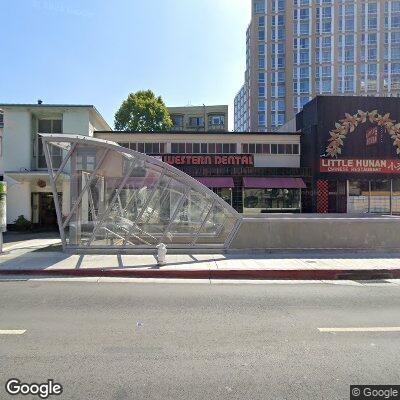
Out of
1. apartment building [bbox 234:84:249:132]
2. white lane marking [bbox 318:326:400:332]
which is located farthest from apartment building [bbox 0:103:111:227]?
apartment building [bbox 234:84:249:132]

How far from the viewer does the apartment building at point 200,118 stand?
249 ft

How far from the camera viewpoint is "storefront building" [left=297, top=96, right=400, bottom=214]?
25391 millimetres

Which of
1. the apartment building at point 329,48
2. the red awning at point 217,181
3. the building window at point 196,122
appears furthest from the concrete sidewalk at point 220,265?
the apartment building at point 329,48

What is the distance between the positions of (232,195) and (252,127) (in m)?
67.9

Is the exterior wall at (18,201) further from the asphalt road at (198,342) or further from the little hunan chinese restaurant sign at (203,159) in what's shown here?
the asphalt road at (198,342)

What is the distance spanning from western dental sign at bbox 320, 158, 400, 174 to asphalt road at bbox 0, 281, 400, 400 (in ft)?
60.5

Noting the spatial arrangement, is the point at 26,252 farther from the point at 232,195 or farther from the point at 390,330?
the point at 232,195

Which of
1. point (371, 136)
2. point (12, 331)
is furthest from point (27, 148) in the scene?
point (371, 136)

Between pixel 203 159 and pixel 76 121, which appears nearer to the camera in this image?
pixel 76 121

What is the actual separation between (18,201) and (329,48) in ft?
265

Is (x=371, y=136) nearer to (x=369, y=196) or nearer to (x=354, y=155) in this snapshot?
(x=354, y=155)

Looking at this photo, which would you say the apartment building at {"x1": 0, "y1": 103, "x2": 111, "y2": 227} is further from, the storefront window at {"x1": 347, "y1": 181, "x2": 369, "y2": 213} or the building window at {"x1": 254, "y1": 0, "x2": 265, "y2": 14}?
the building window at {"x1": 254, "y1": 0, "x2": 265, "y2": 14}

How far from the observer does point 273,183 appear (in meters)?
25.4

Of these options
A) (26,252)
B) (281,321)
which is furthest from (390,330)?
(26,252)
